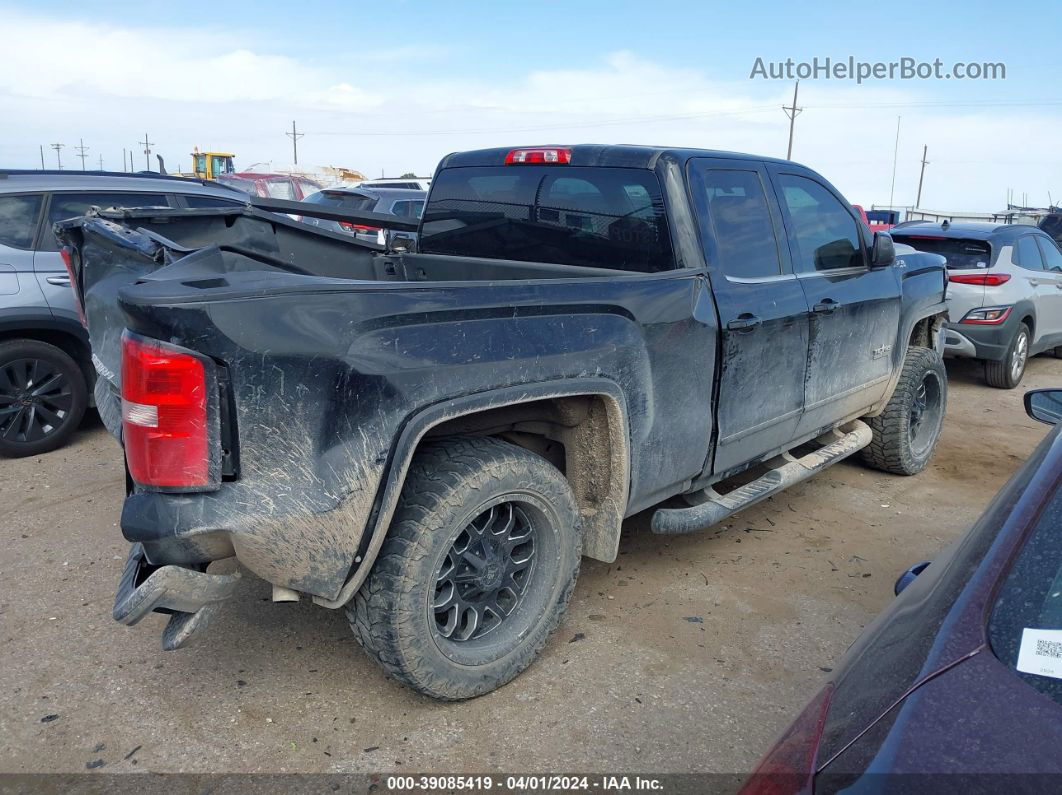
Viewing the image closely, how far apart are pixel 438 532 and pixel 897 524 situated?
3.12 m

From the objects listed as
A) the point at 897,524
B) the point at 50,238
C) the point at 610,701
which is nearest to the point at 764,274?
the point at 897,524

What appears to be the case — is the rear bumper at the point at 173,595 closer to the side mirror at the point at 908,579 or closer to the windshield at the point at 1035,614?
the side mirror at the point at 908,579

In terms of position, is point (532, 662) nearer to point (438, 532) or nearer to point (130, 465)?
point (438, 532)

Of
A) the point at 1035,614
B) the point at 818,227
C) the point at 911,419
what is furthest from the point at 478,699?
the point at 911,419

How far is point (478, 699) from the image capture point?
2.96 meters

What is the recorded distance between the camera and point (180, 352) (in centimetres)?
222

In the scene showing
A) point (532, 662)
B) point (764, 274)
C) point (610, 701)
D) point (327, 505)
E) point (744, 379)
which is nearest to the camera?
point (327, 505)

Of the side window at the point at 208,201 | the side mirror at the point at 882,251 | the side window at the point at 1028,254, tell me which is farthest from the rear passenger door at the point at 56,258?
the side window at the point at 1028,254

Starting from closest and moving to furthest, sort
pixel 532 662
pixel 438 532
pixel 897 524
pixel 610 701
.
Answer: pixel 438 532, pixel 610 701, pixel 532 662, pixel 897 524

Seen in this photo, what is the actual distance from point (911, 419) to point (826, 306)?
1.71 metres

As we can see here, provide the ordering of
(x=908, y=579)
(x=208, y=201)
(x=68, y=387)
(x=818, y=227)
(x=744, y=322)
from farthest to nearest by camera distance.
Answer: (x=208, y=201) → (x=68, y=387) → (x=818, y=227) → (x=744, y=322) → (x=908, y=579)

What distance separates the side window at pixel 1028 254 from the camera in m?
8.48

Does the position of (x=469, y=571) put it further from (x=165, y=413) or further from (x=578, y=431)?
(x=165, y=413)

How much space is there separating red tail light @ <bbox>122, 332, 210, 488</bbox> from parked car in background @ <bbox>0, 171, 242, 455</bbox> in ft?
11.9
